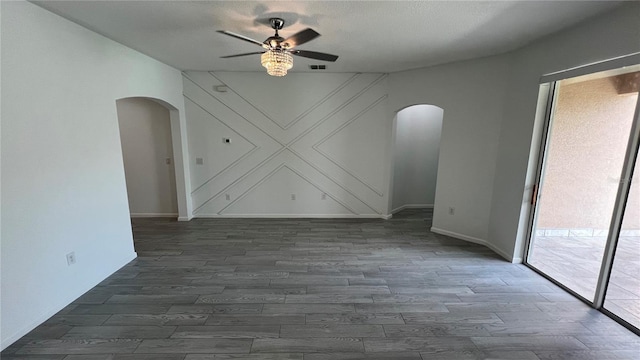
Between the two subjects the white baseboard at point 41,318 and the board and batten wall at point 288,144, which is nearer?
the white baseboard at point 41,318

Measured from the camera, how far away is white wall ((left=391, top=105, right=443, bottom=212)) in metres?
5.83

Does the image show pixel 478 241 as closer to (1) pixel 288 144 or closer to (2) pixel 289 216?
(2) pixel 289 216

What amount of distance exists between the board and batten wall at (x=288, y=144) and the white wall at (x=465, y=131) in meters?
0.94

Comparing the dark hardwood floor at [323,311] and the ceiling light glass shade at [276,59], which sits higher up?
the ceiling light glass shade at [276,59]

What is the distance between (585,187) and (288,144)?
15.8 ft

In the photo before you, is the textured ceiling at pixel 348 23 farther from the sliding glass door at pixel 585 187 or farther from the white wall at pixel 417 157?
the white wall at pixel 417 157

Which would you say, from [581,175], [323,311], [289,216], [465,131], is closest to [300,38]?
[323,311]

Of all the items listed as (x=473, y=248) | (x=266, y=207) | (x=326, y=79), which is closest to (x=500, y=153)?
(x=473, y=248)

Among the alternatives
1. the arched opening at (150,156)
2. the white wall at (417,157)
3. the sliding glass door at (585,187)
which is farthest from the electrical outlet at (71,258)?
the sliding glass door at (585,187)

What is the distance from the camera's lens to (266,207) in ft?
17.8

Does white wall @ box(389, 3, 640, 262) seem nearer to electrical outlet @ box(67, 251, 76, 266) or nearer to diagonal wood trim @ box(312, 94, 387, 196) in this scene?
diagonal wood trim @ box(312, 94, 387, 196)

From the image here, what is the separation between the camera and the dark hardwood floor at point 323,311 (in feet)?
6.82

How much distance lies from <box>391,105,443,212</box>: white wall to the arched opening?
450 centimetres

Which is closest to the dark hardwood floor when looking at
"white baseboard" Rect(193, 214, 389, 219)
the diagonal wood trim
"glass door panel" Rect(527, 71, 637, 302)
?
"glass door panel" Rect(527, 71, 637, 302)
